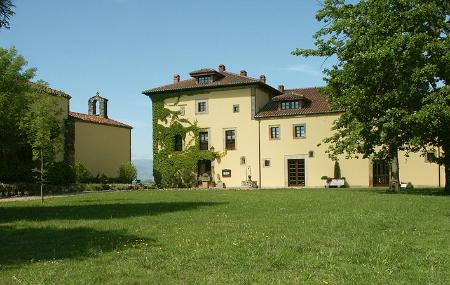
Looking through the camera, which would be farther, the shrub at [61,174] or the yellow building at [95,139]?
the yellow building at [95,139]

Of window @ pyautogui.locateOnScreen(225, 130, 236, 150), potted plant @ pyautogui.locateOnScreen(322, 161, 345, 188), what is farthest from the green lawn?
window @ pyautogui.locateOnScreen(225, 130, 236, 150)

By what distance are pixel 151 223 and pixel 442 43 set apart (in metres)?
17.1

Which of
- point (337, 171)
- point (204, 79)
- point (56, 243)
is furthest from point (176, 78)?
point (56, 243)

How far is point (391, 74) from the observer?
2322 centimetres

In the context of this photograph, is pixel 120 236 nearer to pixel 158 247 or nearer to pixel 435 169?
pixel 158 247

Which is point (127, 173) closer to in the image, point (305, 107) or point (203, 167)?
point (203, 167)


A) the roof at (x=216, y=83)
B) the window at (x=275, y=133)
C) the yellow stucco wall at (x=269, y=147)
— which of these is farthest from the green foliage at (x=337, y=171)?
the roof at (x=216, y=83)

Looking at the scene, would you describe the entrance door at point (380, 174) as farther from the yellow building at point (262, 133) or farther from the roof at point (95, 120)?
the roof at point (95, 120)

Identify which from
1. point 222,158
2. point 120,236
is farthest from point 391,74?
point 222,158

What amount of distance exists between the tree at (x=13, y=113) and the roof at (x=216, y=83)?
598 inches

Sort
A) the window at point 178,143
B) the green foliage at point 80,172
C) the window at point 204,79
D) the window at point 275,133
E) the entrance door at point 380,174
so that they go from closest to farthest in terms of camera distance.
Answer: the green foliage at point 80,172
the entrance door at point 380,174
the window at point 275,133
the window at point 204,79
the window at point 178,143

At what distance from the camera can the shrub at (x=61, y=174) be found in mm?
33344

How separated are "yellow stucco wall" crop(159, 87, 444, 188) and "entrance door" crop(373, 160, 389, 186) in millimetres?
535

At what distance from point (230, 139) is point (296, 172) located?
6465mm
